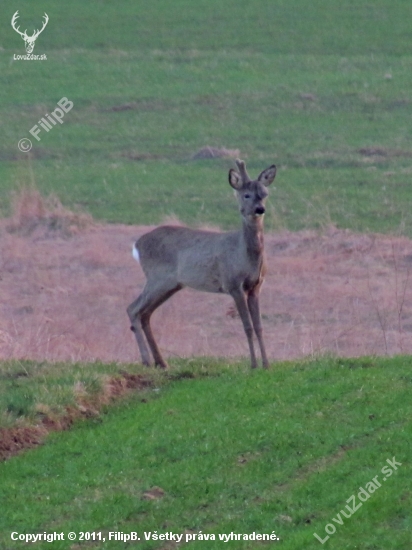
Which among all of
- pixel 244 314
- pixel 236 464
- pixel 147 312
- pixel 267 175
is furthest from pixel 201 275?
pixel 236 464

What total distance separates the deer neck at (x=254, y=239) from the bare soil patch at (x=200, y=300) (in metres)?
2.38

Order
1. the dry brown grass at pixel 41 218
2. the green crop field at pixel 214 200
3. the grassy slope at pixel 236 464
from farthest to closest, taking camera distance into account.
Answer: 1. the dry brown grass at pixel 41 218
2. the green crop field at pixel 214 200
3. the grassy slope at pixel 236 464

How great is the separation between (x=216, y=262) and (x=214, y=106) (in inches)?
845

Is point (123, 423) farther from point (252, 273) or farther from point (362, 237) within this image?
point (362, 237)

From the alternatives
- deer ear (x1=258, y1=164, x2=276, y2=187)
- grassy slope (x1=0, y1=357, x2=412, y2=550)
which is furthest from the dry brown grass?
grassy slope (x1=0, y1=357, x2=412, y2=550)

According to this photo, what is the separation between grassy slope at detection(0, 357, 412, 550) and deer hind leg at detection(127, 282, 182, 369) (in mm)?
1188

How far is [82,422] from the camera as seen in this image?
8.27 m

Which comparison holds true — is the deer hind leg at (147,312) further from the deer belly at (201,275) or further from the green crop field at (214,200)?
the green crop field at (214,200)

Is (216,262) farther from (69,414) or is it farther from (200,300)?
(200,300)

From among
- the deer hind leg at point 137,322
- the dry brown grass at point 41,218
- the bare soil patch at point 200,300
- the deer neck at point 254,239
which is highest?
the deer neck at point 254,239

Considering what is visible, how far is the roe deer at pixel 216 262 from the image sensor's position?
31.4 feet

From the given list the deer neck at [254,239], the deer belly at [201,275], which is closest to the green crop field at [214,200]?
the deer belly at [201,275]

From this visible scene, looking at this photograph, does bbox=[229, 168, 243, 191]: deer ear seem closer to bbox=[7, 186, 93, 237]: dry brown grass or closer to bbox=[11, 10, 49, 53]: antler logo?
bbox=[7, 186, 93, 237]: dry brown grass

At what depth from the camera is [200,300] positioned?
16.2m
